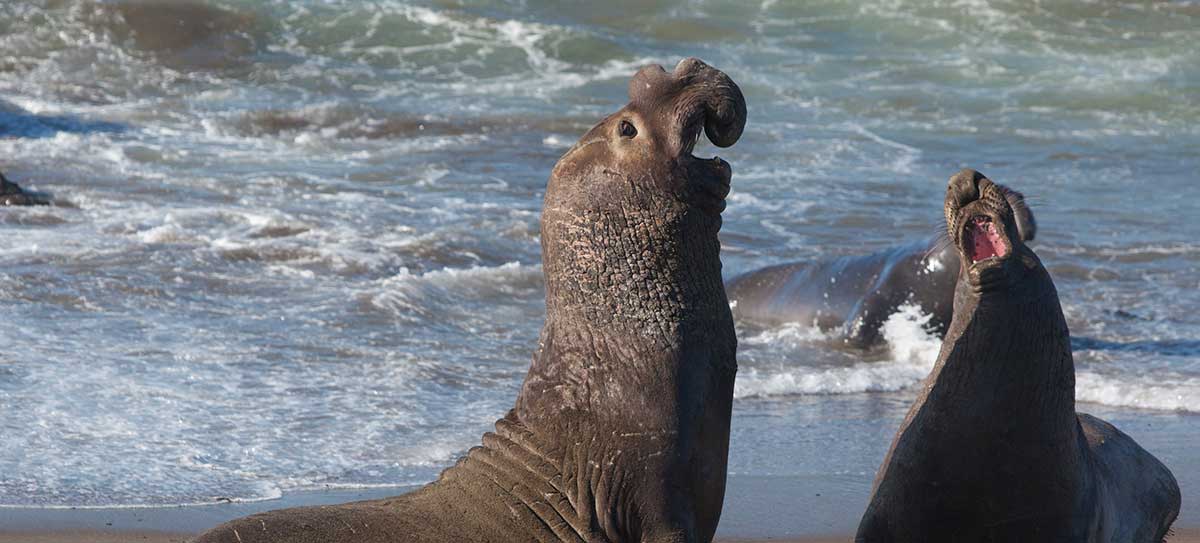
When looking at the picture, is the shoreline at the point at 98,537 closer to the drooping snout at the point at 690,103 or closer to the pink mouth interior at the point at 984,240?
the pink mouth interior at the point at 984,240

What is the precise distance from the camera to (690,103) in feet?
14.5

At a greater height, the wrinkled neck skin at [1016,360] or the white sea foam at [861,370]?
the wrinkled neck skin at [1016,360]

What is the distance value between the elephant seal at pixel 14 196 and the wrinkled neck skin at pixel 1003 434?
9.88m

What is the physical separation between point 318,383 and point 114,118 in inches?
460

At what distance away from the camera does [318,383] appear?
838 cm

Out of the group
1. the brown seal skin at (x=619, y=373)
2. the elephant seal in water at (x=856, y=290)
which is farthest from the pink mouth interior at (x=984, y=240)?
the elephant seal in water at (x=856, y=290)

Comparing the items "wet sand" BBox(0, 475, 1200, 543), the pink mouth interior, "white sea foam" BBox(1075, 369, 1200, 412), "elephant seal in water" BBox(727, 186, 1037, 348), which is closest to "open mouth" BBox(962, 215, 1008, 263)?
the pink mouth interior

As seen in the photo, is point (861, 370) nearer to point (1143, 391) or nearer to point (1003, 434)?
point (1143, 391)

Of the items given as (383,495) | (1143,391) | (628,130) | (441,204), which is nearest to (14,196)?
(441,204)

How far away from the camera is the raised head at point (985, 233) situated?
4762 millimetres

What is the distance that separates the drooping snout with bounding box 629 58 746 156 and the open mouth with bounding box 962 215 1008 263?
835 millimetres

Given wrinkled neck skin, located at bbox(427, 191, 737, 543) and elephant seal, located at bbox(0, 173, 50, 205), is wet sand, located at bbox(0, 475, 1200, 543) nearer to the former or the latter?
wrinkled neck skin, located at bbox(427, 191, 737, 543)

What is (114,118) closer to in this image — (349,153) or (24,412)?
(349,153)

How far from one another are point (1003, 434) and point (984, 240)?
1.90 ft
